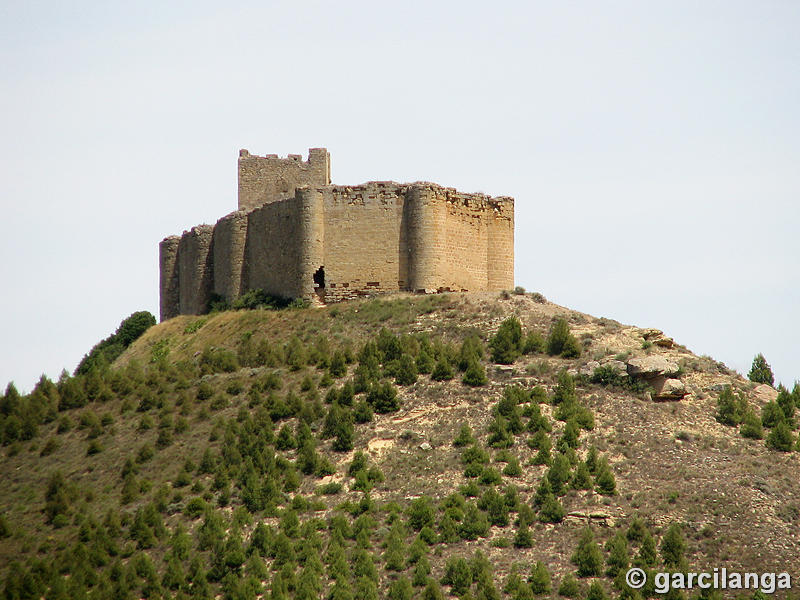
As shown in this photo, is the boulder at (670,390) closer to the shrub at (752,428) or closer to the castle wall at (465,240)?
the shrub at (752,428)

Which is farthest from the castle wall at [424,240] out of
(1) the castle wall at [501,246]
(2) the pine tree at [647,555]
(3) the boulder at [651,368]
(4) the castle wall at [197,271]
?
(2) the pine tree at [647,555]

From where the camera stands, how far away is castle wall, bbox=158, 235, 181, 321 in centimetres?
5372

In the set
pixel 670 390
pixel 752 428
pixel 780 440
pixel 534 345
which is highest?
pixel 534 345

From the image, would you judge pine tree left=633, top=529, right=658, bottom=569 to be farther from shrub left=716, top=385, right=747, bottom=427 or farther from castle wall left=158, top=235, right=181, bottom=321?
castle wall left=158, top=235, right=181, bottom=321

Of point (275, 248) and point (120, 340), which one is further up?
point (275, 248)

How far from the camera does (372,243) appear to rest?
146 feet

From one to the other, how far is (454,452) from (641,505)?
4.94 m

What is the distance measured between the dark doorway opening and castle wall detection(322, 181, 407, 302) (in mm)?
159

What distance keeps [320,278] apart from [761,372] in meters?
18.6

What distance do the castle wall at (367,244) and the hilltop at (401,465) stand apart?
0.89m

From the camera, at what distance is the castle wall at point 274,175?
175 feet

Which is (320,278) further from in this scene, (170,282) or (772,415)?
(772,415)

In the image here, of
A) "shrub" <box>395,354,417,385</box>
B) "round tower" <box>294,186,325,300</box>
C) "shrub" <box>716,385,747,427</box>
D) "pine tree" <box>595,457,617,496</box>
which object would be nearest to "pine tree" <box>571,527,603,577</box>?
"pine tree" <box>595,457,617,496</box>

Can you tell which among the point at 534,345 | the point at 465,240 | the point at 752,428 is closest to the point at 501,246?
the point at 465,240
